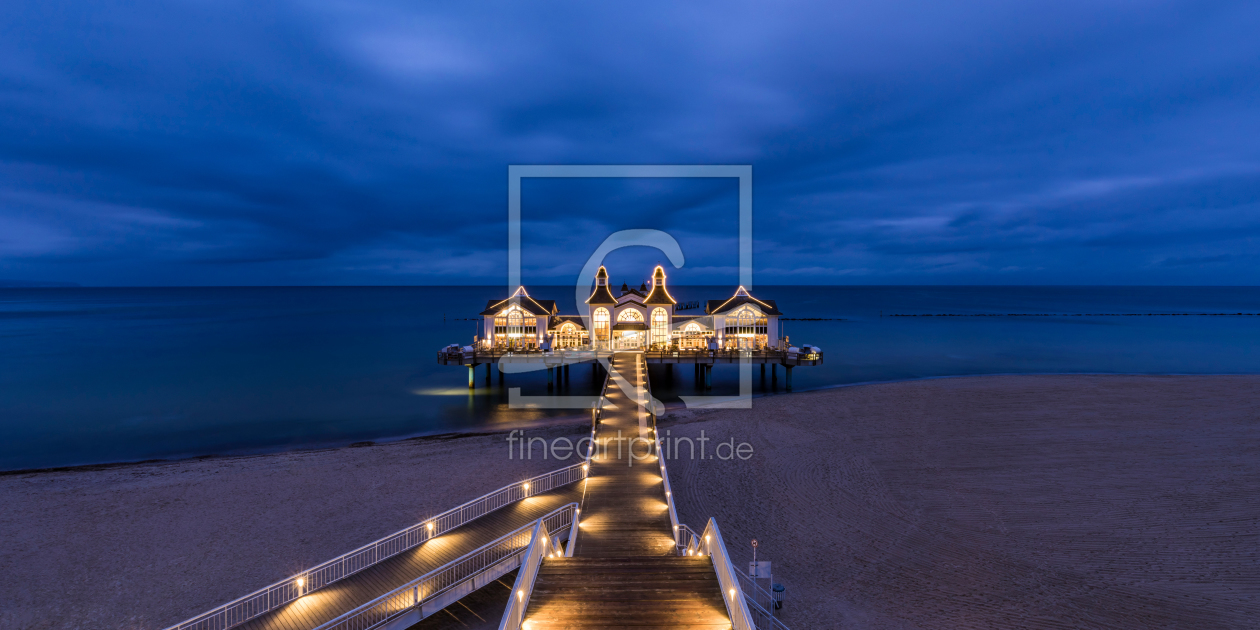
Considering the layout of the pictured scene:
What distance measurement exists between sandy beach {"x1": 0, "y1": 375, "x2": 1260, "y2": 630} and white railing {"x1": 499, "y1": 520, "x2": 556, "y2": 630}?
21.1 feet

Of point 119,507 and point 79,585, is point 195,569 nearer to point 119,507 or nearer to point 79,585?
point 79,585

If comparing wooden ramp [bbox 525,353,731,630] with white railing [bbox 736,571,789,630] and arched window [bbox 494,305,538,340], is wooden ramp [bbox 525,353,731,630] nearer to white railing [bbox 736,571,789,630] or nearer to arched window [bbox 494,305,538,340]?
white railing [bbox 736,571,789,630]

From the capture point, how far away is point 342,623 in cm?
1052

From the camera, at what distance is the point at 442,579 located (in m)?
12.0

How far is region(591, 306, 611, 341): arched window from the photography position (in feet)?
136

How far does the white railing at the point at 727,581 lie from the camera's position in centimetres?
726

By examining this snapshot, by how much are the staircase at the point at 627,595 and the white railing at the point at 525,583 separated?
0.18 metres

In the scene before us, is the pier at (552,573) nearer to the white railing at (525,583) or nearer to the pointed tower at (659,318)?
the white railing at (525,583)

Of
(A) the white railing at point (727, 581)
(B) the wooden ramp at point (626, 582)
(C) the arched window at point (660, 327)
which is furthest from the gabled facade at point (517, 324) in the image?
(A) the white railing at point (727, 581)

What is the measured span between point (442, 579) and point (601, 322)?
30266 mm

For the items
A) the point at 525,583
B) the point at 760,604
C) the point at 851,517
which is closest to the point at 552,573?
the point at 525,583

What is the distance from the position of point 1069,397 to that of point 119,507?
45.0 metres

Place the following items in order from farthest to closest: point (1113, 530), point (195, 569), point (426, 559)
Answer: point (1113, 530)
point (195, 569)
point (426, 559)

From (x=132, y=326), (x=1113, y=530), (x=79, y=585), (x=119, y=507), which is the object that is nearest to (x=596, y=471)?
(x=79, y=585)
